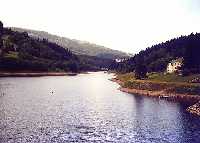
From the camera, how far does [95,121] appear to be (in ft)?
346

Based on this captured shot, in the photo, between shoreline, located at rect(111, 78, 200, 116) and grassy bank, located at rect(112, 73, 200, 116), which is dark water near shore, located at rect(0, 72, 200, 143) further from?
grassy bank, located at rect(112, 73, 200, 116)

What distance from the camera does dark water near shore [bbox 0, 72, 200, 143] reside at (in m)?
84.6

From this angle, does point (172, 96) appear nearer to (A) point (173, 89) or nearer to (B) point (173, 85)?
(A) point (173, 89)

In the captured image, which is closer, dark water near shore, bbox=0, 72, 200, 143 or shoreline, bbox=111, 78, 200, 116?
dark water near shore, bbox=0, 72, 200, 143

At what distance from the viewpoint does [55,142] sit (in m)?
79.1

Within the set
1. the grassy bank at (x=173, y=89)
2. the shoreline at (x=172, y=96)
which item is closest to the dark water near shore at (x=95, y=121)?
the shoreline at (x=172, y=96)

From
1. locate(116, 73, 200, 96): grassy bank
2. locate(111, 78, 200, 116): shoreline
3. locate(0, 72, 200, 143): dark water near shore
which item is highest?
locate(116, 73, 200, 96): grassy bank

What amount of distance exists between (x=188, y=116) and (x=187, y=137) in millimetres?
29592

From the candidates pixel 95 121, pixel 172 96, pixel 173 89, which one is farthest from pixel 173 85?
pixel 95 121

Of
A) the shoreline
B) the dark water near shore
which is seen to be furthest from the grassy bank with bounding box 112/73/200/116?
the dark water near shore

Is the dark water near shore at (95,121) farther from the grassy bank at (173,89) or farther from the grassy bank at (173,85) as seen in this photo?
the grassy bank at (173,85)

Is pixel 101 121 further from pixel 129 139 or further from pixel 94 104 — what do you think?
pixel 94 104

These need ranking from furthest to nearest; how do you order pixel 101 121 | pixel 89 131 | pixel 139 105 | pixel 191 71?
1. pixel 191 71
2. pixel 139 105
3. pixel 101 121
4. pixel 89 131

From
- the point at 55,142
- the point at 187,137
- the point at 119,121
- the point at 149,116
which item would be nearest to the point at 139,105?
the point at 149,116
